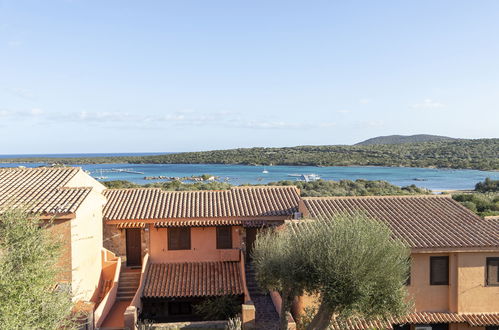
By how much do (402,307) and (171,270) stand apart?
1074cm

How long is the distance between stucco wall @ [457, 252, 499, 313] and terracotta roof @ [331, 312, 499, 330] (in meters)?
0.26

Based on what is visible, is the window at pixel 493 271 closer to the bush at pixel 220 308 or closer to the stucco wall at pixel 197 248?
the bush at pixel 220 308

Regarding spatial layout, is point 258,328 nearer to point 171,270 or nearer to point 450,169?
point 171,270

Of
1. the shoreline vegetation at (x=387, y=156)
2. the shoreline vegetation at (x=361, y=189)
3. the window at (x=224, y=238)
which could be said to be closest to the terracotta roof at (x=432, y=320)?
the window at (x=224, y=238)

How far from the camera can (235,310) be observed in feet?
55.3

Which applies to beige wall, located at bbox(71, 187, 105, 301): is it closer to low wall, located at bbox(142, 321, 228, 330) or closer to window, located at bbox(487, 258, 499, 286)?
low wall, located at bbox(142, 321, 228, 330)

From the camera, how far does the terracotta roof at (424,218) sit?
15.8 metres

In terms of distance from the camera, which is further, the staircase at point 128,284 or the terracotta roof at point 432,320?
the staircase at point 128,284

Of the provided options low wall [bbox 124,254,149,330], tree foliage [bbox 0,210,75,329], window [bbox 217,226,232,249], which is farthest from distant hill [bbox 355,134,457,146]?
tree foliage [bbox 0,210,75,329]

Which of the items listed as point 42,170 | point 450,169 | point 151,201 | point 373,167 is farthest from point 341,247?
point 373,167

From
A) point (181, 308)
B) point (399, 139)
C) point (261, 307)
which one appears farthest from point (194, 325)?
point (399, 139)

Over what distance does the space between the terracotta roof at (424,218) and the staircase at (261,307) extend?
4293mm

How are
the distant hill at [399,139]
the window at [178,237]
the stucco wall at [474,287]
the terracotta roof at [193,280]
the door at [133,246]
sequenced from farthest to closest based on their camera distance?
1. the distant hill at [399,139]
2. the door at [133,246]
3. the window at [178,237]
4. the terracotta roof at [193,280]
5. the stucco wall at [474,287]

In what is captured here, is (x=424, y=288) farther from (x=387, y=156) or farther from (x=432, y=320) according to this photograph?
(x=387, y=156)
